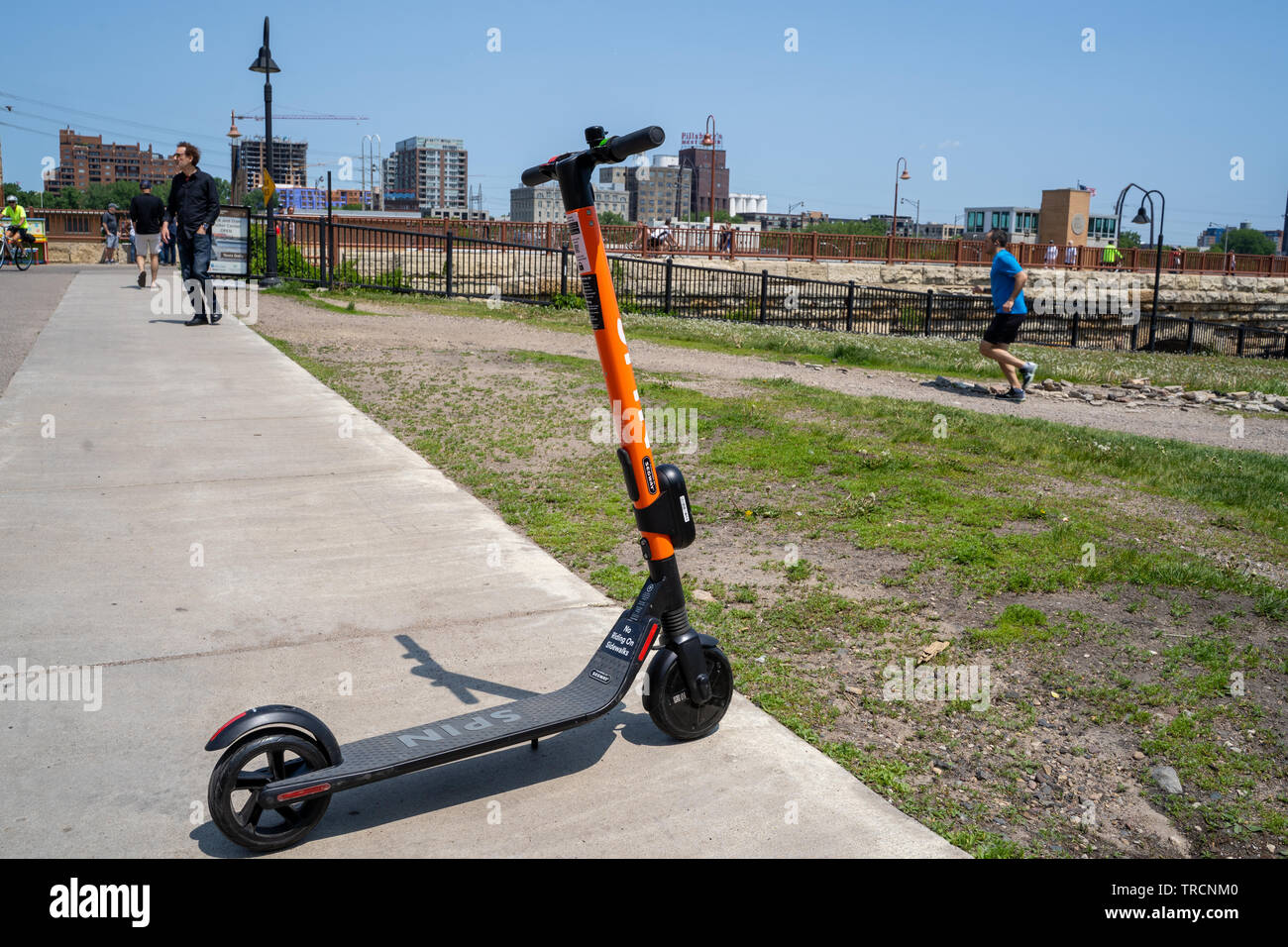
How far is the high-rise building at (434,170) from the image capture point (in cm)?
16025

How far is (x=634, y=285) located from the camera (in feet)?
87.9

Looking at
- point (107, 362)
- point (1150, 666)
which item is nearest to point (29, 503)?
point (107, 362)

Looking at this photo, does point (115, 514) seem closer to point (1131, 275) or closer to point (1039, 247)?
point (1039, 247)

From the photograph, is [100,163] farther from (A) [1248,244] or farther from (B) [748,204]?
(A) [1248,244]

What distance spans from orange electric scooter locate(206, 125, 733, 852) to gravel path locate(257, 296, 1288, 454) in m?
7.95

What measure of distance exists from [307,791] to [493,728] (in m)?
0.56

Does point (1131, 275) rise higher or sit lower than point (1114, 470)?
higher

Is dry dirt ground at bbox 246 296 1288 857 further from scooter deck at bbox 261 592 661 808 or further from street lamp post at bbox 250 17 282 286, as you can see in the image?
street lamp post at bbox 250 17 282 286

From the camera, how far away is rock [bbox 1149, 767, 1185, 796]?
3266mm

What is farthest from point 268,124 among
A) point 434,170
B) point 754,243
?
point 434,170

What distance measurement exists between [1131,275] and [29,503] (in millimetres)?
46188

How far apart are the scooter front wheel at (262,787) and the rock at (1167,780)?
2600mm

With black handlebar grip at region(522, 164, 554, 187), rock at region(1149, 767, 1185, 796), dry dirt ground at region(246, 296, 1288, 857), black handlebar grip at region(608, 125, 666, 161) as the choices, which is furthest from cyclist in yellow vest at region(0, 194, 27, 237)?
rock at region(1149, 767, 1185, 796)

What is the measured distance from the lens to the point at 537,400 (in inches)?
371
